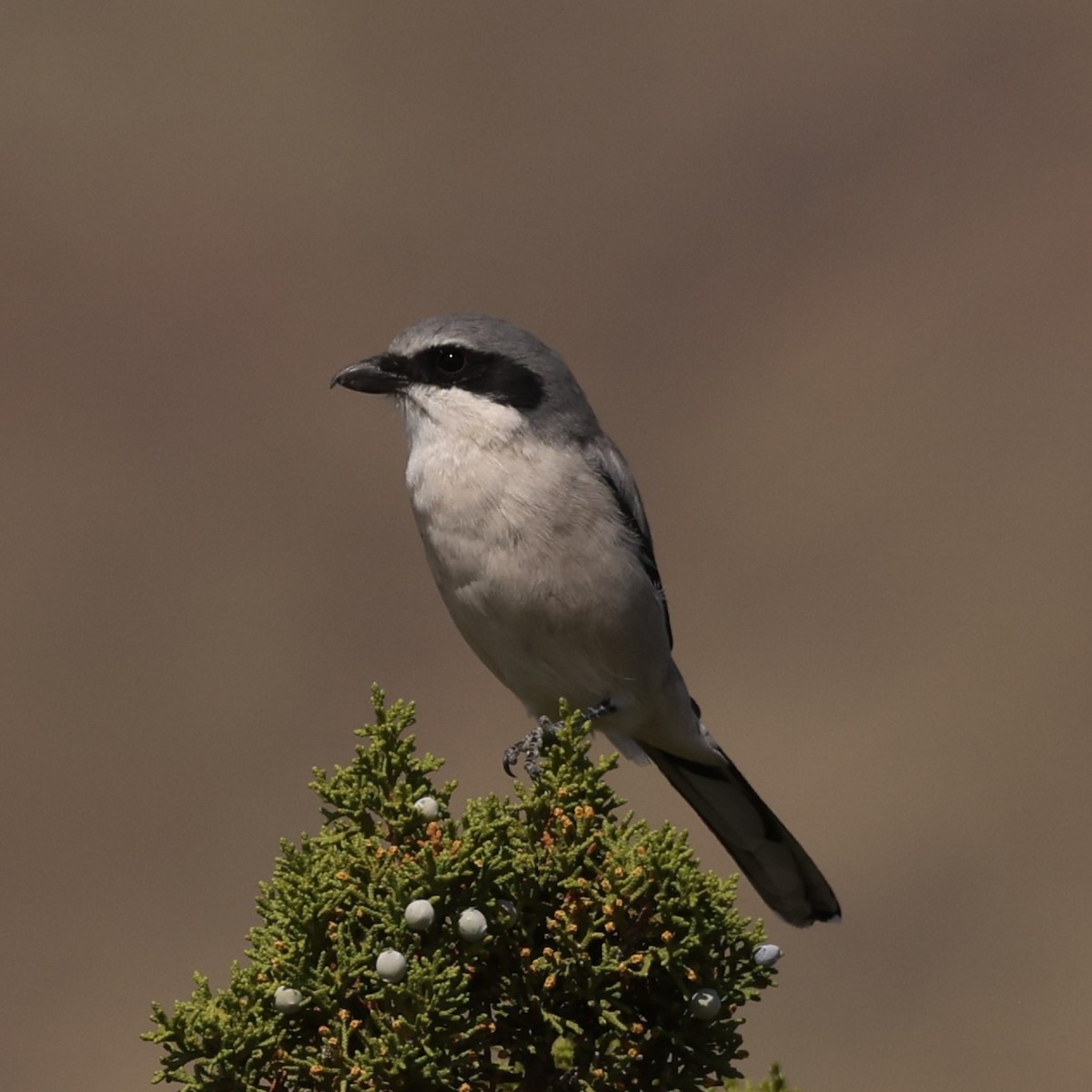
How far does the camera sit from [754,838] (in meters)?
2.72

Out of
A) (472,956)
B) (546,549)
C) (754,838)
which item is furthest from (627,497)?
(472,956)

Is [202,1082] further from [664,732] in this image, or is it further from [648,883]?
[664,732]

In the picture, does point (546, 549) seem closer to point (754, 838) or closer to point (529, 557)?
point (529, 557)

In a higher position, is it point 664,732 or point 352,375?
point 352,375

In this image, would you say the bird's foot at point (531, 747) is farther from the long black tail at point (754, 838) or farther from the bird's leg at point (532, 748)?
the long black tail at point (754, 838)

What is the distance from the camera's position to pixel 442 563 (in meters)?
2.51

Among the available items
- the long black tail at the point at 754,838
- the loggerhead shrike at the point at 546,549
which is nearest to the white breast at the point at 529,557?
the loggerhead shrike at the point at 546,549

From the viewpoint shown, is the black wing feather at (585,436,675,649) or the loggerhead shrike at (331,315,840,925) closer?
the loggerhead shrike at (331,315,840,925)

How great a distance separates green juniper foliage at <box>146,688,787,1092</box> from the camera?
160cm

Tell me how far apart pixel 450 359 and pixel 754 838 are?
1.10 meters

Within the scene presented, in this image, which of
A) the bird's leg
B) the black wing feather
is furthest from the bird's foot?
the black wing feather

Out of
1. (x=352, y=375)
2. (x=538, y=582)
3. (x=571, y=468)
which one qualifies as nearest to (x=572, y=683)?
(x=538, y=582)

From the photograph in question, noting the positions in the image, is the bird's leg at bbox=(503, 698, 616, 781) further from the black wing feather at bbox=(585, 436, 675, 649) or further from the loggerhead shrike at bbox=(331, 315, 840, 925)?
the black wing feather at bbox=(585, 436, 675, 649)

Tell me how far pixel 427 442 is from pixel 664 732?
0.75m
